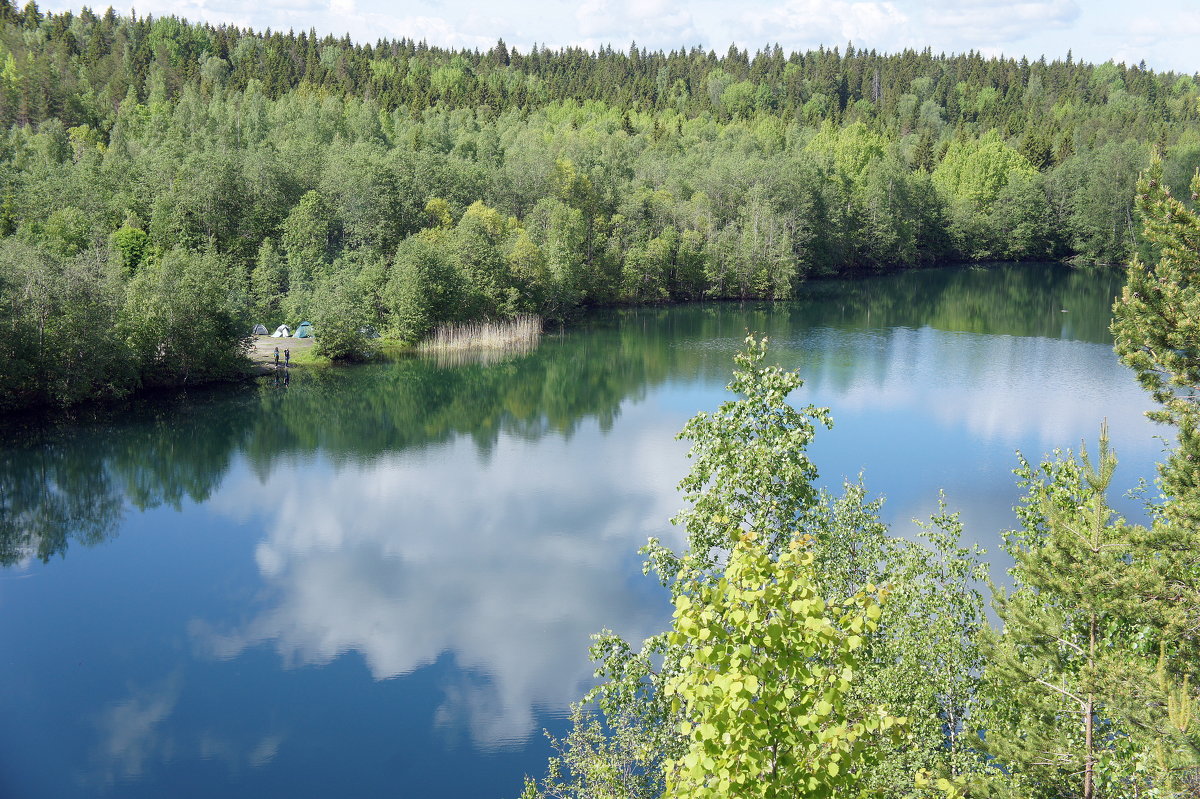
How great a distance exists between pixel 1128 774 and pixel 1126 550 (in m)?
2.45

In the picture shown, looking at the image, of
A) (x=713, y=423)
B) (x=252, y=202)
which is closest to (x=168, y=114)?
(x=252, y=202)

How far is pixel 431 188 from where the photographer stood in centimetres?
6831

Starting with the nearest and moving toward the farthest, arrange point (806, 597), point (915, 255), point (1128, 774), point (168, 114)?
1. point (806, 597)
2. point (1128, 774)
3. point (168, 114)
4. point (915, 255)

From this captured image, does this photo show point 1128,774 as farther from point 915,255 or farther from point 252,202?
point 915,255

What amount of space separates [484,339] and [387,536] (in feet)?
95.8

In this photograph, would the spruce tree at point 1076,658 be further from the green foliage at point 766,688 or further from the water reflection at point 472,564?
the water reflection at point 472,564

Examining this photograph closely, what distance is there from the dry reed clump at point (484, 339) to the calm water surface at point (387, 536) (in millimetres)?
2940

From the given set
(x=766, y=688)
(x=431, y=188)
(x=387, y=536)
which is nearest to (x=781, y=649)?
(x=766, y=688)

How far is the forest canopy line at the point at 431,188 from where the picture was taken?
4738 cm

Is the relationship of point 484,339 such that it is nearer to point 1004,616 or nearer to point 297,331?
point 297,331

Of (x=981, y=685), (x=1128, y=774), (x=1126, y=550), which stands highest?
(x=1126, y=550)

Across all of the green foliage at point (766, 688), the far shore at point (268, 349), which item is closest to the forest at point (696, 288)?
the green foliage at point (766, 688)

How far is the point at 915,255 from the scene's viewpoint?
9712 cm

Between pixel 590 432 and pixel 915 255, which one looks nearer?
pixel 590 432
